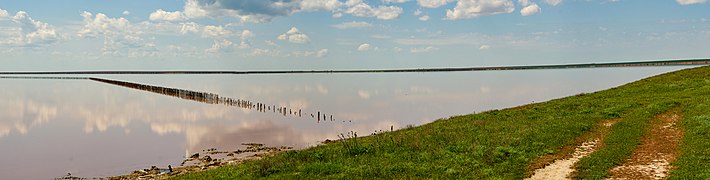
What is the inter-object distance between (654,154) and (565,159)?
3.78 metres

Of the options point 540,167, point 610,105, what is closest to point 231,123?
point 610,105

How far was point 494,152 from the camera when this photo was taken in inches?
821

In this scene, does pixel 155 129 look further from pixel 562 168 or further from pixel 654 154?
pixel 654 154

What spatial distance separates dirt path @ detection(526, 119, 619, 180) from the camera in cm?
1762

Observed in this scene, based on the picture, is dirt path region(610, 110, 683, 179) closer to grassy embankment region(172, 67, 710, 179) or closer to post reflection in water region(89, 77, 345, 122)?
grassy embankment region(172, 67, 710, 179)

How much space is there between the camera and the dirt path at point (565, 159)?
57.8 ft

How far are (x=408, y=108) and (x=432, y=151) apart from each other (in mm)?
50507

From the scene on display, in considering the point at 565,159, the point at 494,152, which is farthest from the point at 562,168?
the point at 494,152

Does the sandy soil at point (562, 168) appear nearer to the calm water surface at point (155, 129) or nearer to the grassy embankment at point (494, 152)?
the grassy embankment at point (494, 152)

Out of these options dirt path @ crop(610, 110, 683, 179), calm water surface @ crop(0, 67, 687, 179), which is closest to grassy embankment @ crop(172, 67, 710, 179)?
dirt path @ crop(610, 110, 683, 179)

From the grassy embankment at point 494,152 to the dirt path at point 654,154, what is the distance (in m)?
0.37

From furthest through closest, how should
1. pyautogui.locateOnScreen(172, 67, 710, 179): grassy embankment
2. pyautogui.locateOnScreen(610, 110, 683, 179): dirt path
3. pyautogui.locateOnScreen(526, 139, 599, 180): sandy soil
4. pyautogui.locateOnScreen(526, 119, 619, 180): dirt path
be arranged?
pyautogui.locateOnScreen(172, 67, 710, 179): grassy embankment → pyautogui.locateOnScreen(526, 119, 619, 180): dirt path → pyautogui.locateOnScreen(526, 139, 599, 180): sandy soil → pyautogui.locateOnScreen(610, 110, 683, 179): dirt path

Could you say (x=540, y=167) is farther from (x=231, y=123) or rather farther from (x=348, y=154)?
(x=231, y=123)

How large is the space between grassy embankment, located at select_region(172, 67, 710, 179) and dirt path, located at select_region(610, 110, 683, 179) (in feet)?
1.22
